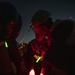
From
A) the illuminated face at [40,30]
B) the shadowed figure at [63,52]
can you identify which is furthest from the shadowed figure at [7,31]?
the shadowed figure at [63,52]

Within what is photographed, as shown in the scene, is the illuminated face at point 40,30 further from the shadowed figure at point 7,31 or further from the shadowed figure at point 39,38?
the shadowed figure at point 7,31

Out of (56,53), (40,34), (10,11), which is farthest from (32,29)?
(56,53)

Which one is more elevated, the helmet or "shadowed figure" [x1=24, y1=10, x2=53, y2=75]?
the helmet

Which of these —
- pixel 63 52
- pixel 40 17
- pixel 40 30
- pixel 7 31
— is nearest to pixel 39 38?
pixel 40 30

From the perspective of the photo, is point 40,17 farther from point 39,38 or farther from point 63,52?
point 63,52

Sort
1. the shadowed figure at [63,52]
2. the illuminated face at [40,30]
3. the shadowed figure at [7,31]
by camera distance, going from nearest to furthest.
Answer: the shadowed figure at [63,52] → the shadowed figure at [7,31] → the illuminated face at [40,30]

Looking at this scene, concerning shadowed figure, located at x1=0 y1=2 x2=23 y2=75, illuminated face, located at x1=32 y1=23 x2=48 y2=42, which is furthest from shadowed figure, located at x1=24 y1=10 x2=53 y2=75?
shadowed figure, located at x1=0 y1=2 x2=23 y2=75

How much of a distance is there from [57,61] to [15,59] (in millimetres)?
2083

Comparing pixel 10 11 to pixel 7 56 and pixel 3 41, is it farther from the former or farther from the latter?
pixel 7 56

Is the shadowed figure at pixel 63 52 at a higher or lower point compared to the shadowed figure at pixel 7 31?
higher

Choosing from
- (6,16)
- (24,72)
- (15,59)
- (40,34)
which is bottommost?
(24,72)

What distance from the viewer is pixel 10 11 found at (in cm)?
382

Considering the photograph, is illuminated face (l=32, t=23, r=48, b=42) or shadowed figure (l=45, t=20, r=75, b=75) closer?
shadowed figure (l=45, t=20, r=75, b=75)

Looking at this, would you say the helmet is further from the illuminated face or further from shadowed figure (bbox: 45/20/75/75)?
shadowed figure (bbox: 45/20/75/75)
